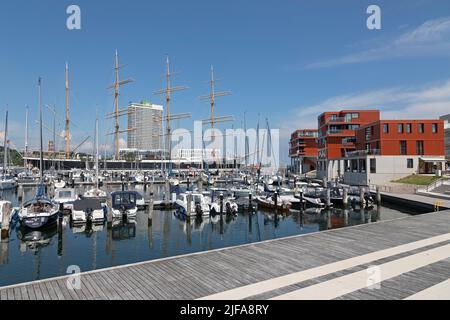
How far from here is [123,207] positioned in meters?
29.5

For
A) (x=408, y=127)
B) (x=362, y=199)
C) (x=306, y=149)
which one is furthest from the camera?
(x=306, y=149)

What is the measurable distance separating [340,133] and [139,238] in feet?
211

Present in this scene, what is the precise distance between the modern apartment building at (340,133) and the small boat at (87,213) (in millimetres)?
60275

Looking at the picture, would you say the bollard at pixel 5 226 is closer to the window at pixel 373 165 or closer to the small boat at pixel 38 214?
the small boat at pixel 38 214

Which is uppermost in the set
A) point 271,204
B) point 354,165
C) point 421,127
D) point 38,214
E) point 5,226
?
point 421,127

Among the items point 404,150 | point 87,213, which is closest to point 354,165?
point 404,150

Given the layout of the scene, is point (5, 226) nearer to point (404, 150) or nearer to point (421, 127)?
point (404, 150)

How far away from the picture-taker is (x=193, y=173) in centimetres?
10238

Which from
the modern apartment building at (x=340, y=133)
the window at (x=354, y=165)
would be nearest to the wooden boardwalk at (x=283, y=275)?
the window at (x=354, y=165)

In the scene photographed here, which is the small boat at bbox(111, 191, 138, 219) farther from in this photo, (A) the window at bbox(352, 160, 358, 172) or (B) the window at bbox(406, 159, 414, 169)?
(A) the window at bbox(352, 160, 358, 172)

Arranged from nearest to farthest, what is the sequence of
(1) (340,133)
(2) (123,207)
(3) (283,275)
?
(3) (283,275) < (2) (123,207) < (1) (340,133)

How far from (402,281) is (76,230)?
78.9 feet
